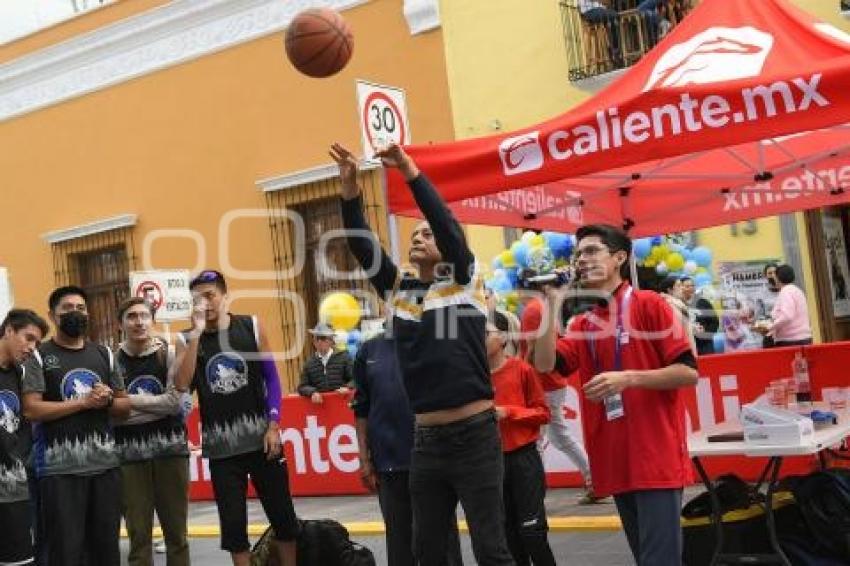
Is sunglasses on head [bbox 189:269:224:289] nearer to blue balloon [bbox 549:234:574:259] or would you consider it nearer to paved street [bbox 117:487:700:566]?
paved street [bbox 117:487:700:566]

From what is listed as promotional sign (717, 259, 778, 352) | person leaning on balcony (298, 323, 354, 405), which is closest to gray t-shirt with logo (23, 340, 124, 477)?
person leaning on balcony (298, 323, 354, 405)

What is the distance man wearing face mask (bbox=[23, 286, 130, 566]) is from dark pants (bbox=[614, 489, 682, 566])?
129 inches

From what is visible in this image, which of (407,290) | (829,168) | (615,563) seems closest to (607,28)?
(829,168)

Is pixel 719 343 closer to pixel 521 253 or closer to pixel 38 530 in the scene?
pixel 521 253

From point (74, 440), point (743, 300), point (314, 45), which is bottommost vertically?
point (74, 440)

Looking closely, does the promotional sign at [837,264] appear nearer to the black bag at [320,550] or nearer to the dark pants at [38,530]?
the black bag at [320,550]

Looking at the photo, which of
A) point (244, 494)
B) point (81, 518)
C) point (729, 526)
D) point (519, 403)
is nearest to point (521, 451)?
point (519, 403)

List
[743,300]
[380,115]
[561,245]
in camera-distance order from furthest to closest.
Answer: [743,300] → [561,245] → [380,115]

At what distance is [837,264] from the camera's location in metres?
13.5

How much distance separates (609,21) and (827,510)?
29.5 feet

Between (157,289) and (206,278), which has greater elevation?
(157,289)

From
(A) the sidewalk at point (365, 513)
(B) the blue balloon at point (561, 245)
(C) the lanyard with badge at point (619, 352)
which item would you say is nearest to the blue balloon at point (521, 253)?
(B) the blue balloon at point (561, 245)

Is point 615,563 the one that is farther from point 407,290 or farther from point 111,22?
point 111,22

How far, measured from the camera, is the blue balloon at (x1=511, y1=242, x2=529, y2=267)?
12.1m
